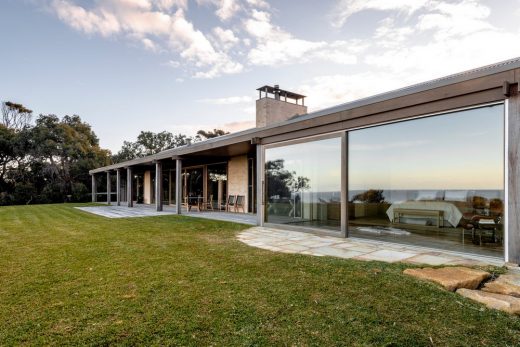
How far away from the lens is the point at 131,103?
17.7m

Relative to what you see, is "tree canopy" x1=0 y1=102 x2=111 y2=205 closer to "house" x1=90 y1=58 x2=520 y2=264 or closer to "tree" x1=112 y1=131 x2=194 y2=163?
"tree" x1=112 y1=131 x2=194 y2=163

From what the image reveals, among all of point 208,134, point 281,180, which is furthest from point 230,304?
point 208,134

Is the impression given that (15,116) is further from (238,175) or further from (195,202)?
(238,175)

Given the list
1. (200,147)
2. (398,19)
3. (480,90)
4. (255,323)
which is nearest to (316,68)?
(398,19)

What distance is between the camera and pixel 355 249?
5.64 m

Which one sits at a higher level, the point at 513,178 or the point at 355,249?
the point at 513,178

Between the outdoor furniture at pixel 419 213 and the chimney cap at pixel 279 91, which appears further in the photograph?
the chimney cap at pixel 279 91

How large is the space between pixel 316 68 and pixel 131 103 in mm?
10594

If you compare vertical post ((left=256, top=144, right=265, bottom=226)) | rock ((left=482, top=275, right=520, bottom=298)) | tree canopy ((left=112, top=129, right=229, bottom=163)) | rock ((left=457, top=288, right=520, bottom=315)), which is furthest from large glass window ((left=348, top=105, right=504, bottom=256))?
tree canopy ((left=112, top=129, right=229, bottom=163))

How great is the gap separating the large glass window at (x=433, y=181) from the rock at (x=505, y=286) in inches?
49.6

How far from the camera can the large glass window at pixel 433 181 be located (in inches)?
192

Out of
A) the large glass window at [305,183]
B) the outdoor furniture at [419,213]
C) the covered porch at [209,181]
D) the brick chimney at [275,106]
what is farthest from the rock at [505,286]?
the brick chimney at [275,106]

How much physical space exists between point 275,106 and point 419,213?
12.0m

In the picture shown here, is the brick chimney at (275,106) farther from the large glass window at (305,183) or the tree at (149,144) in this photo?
the tree at (149,144)
